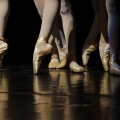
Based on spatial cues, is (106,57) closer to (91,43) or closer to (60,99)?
(91,43)

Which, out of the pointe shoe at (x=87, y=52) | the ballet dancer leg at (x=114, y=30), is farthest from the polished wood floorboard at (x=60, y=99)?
the pointe shoe at (x=87, y=52)

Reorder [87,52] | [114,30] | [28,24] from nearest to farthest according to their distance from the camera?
[114,30] < [87,52] < [28,24]

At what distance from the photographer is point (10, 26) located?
5.41 metres

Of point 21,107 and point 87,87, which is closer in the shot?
point 21,107

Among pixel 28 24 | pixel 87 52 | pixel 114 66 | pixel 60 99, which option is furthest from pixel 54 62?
pixel 28 24

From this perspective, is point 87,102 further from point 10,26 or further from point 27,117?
point 10,26

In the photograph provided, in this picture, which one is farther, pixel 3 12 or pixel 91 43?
pixel 91 43

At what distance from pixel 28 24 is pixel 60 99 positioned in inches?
152

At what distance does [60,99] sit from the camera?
1.50 m


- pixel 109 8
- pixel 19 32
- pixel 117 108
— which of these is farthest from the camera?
pixel 19 32

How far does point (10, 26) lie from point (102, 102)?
411 centimetres

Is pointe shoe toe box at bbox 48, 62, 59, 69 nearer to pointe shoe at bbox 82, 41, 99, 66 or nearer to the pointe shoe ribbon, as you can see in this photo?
pointe shoe at bbox 82, 41, 99, 66

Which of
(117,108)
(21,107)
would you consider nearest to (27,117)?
(21,107)

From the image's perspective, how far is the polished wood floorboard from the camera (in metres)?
1.21
